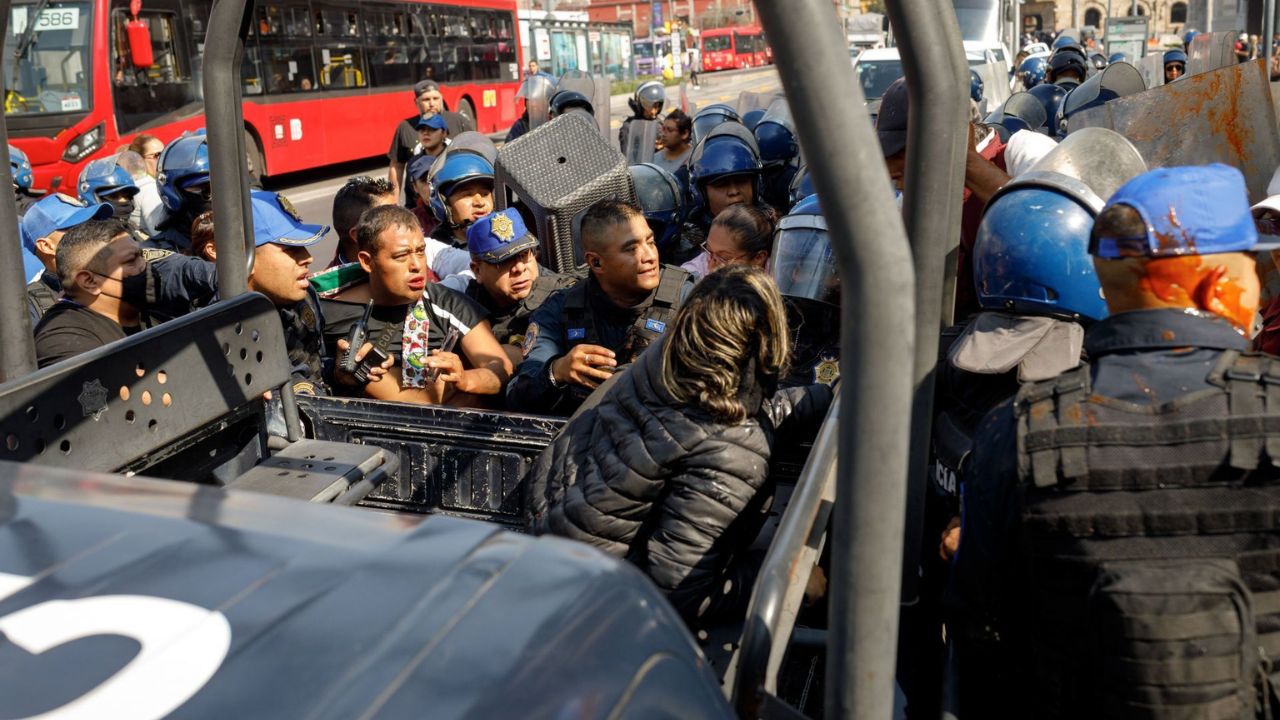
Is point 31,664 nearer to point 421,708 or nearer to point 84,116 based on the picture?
point 421,708

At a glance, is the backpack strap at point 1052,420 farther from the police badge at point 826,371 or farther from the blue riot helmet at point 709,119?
the blue riot helmet at point 709,119

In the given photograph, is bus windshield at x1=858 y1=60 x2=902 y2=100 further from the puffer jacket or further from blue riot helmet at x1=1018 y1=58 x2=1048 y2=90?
the puffer jacket

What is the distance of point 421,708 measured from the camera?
3.41 feet

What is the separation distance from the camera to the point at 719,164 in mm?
5789

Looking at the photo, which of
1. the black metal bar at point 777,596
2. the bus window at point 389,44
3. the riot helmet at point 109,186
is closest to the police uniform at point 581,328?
the black metal bar at point 777,596

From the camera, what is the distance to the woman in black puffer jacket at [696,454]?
98.1 inches

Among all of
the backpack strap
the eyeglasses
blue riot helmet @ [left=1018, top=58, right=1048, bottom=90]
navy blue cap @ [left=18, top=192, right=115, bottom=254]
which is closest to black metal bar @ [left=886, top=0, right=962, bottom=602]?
the backpack strap

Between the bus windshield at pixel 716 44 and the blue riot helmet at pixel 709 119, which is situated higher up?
the bus windshield at pixel 716 44

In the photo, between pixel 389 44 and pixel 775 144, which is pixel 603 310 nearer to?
pixel 775 144

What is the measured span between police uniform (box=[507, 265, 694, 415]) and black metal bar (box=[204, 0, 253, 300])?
102 cm

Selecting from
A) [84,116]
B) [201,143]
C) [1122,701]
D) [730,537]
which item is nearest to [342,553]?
[1122,701]

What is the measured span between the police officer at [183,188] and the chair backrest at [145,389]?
114 inches

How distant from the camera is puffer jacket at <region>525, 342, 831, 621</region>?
98.0 inches

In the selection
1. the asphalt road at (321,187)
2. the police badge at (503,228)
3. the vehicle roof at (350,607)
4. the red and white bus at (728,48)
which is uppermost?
the red and white bus at (728,48)
